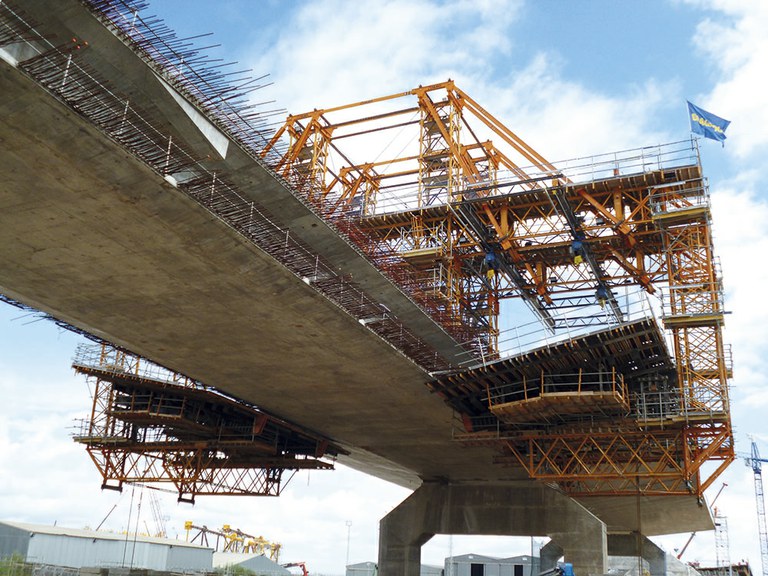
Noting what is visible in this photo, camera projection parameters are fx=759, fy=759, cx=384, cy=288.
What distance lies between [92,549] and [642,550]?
161 feet

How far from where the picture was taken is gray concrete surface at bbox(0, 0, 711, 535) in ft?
57.1

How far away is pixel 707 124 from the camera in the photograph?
35156mm

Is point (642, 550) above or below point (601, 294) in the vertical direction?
below

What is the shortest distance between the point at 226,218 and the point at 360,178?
86.5 feet

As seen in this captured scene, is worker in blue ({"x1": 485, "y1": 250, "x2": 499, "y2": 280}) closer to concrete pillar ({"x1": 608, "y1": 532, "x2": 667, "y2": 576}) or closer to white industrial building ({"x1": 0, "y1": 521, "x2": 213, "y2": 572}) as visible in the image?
white industrial building ({"x1": 0, "y1": 521, "x2": 213, "y2": 572})

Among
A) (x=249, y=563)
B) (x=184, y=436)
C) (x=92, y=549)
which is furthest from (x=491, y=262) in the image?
(x=249, y=563)

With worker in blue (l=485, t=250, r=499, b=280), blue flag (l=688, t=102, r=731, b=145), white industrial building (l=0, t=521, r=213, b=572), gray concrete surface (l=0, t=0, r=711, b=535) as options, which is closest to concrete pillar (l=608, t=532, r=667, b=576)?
gray concrete surface (l=0, t=0, r=711, b=535)

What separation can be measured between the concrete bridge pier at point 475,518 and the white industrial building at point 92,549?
21.7 metres

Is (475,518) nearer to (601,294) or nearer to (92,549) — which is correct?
(601,294)

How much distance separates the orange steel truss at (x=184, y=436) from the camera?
39625 mm

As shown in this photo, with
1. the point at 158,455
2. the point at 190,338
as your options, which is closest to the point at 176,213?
the point at 190,338

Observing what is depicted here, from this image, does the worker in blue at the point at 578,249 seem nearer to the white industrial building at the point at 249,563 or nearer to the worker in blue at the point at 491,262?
the worker in blue at the point at 491,262

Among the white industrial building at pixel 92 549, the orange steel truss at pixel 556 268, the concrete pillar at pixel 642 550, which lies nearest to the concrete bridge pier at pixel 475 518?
the orange steel truss at pixel 556 268

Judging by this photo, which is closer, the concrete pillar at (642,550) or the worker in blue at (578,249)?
the worker in blue at (578,249)
